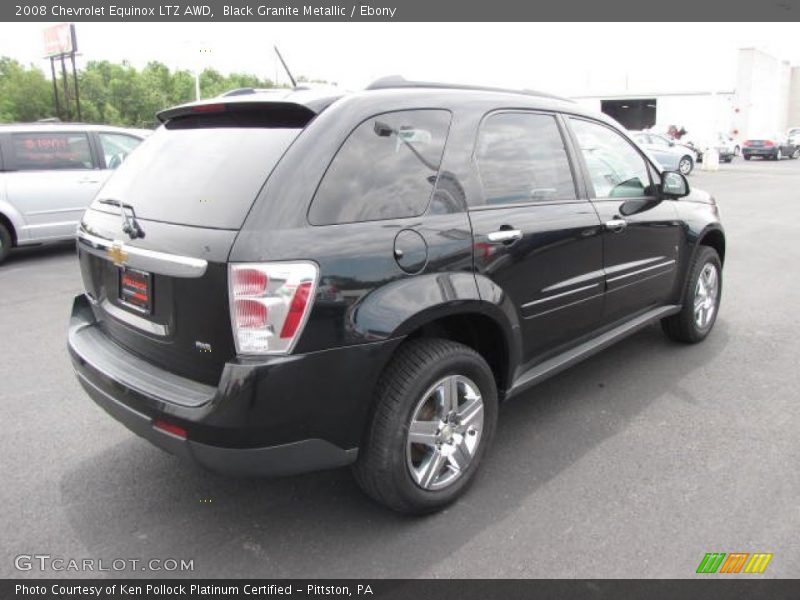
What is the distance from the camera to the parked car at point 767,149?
3631 cm

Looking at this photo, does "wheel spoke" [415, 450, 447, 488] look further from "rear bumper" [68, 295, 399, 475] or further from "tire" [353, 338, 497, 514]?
"rear bumper" [68, 295, 399, 475]

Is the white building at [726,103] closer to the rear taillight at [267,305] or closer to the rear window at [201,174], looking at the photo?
the rear window at [201,174]

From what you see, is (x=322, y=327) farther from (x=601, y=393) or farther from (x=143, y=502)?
(x=601, y=393)

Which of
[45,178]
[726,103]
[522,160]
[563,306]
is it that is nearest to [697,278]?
[563,306]

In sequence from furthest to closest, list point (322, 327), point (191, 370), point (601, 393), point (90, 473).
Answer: point (601, 393), point (90, 473), point (191, 370), point (322, 327)

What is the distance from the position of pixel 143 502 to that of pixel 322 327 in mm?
1388

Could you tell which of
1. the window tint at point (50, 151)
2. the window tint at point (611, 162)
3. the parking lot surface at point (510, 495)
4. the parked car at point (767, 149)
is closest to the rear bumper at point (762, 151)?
the parked car at point (767, 149)

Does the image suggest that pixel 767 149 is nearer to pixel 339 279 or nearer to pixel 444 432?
pixel 444 432

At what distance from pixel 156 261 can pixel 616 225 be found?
2.60 metres

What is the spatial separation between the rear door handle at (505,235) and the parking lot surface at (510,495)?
3.83 feet

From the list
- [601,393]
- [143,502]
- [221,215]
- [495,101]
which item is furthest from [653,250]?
[143,502]

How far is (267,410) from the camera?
7.45 feet

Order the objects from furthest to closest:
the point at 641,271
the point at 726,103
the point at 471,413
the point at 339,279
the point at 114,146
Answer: the point at 726,103
the point at 114,146
the point at 641,271
the point at 471,413
the point at 339,279

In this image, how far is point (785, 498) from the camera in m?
2.93
